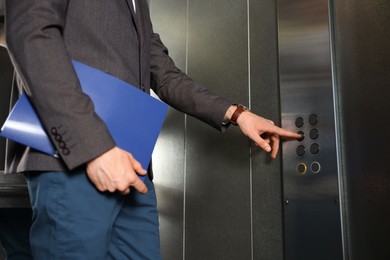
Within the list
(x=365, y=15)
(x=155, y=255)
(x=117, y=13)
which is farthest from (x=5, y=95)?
(x=365, y=15)

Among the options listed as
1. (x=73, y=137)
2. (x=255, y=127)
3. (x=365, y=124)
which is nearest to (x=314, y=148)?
(x=365, y=124)

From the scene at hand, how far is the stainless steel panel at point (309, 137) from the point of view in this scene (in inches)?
56.2

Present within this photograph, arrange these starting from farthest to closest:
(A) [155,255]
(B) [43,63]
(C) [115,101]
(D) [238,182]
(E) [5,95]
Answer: (E) [5,95], (D) [238,182], (A) [155,255], (C) [115,101], (B) [43,63]

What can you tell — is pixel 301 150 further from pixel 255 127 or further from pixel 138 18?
pixel 138 18

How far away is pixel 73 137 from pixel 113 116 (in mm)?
137

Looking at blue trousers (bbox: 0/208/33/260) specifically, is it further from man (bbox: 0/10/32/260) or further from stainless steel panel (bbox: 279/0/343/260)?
stainless steel panel (bbox: 279/0/343/260)

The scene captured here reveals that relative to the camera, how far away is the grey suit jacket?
85 cm

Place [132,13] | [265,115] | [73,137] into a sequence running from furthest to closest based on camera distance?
[265,115], [132,13], [73,137]

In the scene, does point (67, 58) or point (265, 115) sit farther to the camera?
point (265, 115)

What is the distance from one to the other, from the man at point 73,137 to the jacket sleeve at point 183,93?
285 millimetres

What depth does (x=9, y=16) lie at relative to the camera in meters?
0.91

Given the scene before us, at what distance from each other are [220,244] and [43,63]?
4.00 feet

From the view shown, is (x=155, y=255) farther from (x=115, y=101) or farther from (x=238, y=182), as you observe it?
(x=238, y=182)

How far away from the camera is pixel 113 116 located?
956 millimetres
